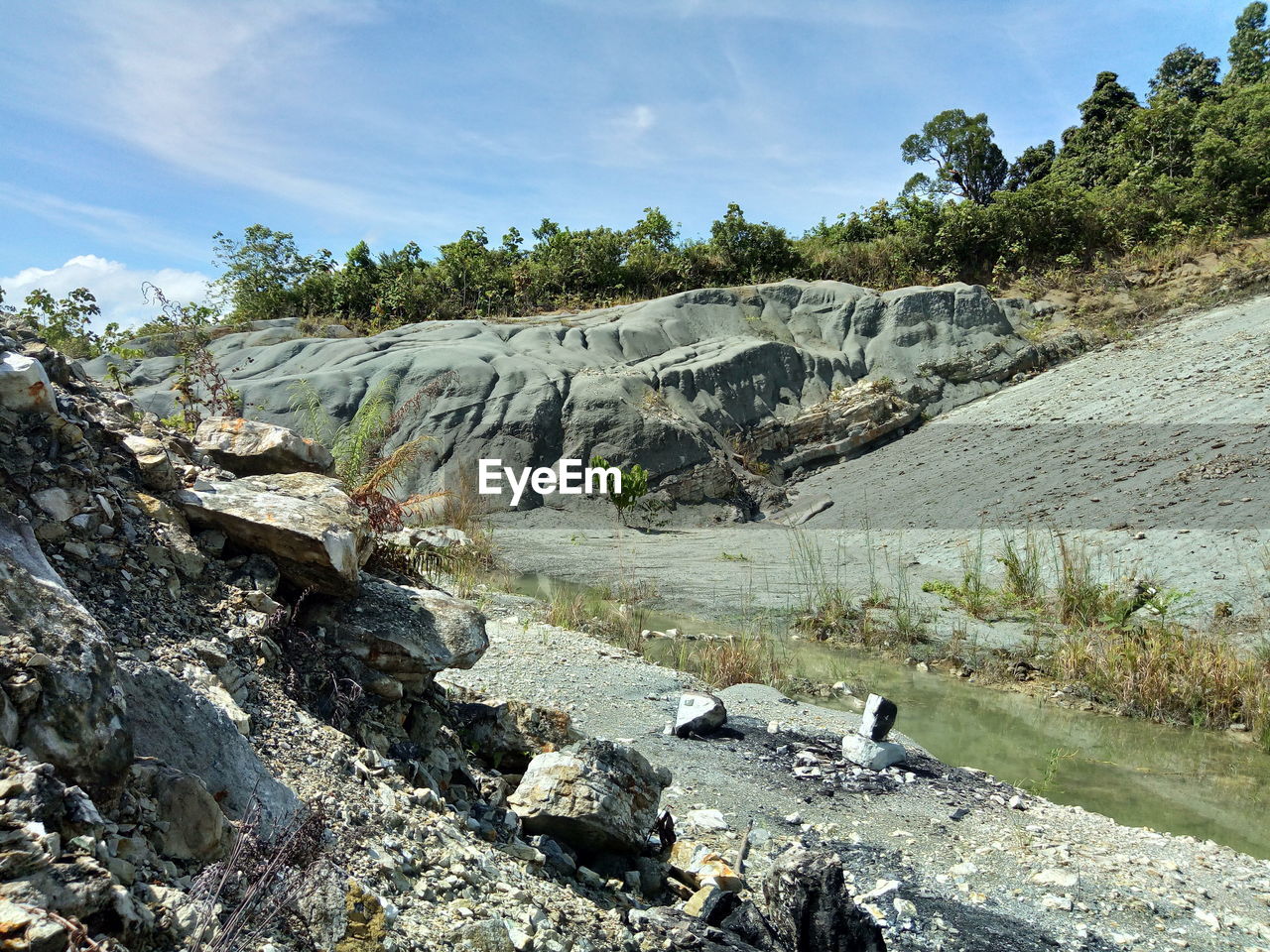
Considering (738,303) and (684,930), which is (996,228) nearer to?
(738,303)

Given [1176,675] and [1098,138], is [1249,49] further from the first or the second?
[1176,675]

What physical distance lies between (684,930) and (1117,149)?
107ft

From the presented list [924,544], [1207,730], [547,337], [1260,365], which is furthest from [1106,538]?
[547,337]

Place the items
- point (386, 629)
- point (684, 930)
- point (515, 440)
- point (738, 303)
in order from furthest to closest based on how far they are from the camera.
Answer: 1. point (738, 303)
2. point (515, 440)
3. point (386, 629)
4. point (684, 930)

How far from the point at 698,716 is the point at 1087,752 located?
10.2 feet

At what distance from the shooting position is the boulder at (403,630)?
3.77 meters

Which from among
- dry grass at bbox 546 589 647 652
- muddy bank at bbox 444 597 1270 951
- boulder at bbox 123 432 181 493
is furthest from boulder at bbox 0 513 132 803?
dry grass at bbox 546 589 647 652

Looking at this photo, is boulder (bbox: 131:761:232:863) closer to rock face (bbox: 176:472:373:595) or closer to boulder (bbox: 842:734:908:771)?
rock face (bbox: 176:472:373:595)

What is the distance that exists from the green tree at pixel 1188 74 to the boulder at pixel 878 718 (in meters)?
39.6

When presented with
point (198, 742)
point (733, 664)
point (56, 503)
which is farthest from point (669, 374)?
point (198, 742)

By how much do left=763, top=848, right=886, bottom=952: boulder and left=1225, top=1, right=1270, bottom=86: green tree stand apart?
39647 millimetres

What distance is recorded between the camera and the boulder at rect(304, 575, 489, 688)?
148 inches

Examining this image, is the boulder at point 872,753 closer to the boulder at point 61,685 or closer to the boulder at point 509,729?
the boulder at point 509,729

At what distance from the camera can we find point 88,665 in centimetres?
215
